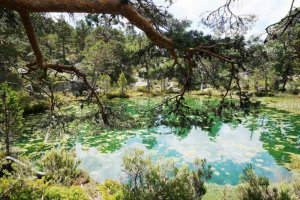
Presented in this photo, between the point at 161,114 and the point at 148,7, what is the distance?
7.00 feet

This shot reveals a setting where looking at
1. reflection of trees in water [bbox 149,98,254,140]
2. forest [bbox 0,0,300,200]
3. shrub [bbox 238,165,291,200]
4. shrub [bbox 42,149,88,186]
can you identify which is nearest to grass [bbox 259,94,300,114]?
forest [bbox 0,0,300,200]

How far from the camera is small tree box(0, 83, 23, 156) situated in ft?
30.5

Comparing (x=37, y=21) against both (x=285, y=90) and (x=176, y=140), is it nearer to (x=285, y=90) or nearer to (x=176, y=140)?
(x=176, y=140)

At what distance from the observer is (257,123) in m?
21.2

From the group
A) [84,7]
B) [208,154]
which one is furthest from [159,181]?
[208,154]

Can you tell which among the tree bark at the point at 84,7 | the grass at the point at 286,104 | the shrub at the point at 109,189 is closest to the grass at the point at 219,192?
the shrub at the point at 109,189

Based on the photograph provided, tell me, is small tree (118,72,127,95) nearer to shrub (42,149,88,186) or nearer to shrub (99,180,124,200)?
shrub (42,149,88,186)

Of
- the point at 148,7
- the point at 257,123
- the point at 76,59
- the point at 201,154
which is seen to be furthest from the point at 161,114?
the point at 76,59

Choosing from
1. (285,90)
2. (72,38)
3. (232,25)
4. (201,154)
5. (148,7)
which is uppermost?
(72,38)

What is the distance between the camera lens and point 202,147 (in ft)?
50.4

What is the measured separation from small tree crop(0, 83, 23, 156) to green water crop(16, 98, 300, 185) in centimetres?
96

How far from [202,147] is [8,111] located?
1005cm

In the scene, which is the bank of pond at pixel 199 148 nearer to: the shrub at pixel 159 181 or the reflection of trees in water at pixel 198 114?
the shrub at pixel 159 181

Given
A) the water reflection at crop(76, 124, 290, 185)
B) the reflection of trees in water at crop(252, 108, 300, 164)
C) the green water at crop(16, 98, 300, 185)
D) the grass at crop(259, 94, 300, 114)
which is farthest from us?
the grass at crop(259, 94, 300, 114)
